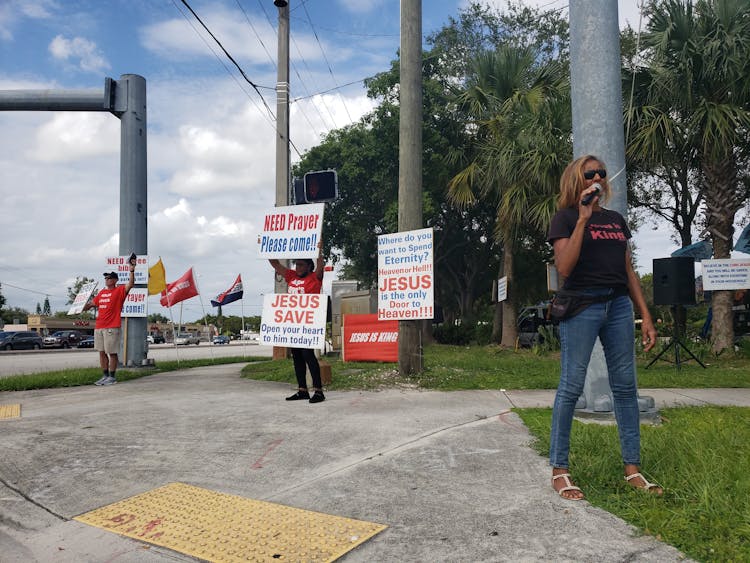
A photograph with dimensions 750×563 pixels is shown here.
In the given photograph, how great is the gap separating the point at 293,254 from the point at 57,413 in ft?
10.2

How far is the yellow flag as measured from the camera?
566 inches

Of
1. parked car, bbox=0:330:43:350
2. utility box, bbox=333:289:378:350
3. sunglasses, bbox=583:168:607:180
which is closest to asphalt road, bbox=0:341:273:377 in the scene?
parked car, bbox=0:330:43:350

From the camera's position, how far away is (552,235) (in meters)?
3.19

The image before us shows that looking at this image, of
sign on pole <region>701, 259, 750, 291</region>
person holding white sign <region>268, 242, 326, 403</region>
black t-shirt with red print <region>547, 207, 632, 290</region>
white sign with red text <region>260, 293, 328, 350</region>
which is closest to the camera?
black t-shirt with red print <region>547, 207, 632, 290</region>

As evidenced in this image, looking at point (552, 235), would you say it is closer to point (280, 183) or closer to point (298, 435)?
point (298, 435)

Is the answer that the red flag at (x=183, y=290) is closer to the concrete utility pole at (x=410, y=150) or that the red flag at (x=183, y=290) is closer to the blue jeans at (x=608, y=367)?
the concrete utility pole at (x=410, y=150)

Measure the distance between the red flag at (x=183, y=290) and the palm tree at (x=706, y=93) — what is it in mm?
12386

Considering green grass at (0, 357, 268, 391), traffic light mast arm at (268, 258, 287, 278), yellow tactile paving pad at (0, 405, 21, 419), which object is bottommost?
green grass at (0, 357, 268, 391)

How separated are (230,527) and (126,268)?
1021cm

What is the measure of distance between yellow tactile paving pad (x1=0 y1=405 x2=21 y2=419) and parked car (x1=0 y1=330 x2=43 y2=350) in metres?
35.8

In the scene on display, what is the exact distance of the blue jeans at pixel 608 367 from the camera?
3193mm

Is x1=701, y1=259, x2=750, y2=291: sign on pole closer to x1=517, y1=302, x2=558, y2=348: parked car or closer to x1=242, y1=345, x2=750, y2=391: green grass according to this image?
x1=242, y1=345, x2=750, y2=391: green grass

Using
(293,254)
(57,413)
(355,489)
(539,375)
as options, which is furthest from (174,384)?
(355,489)

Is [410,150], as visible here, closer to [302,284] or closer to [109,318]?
[302,284]
